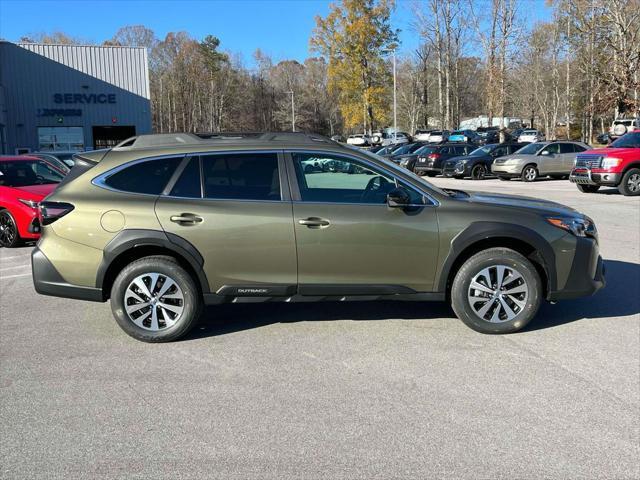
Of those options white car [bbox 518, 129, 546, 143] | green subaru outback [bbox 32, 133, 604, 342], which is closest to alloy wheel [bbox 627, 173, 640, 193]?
green subaru outback [bbox 32, 133, 604, 342]

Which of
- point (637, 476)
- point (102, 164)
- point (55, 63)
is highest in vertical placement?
point (55, 63)

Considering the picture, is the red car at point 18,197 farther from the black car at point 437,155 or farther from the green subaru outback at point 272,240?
the black car at point 437,155

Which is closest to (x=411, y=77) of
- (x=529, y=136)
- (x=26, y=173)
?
(x=529, y=136)

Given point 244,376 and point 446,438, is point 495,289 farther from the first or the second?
point 244,376

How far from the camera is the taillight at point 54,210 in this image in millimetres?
4961

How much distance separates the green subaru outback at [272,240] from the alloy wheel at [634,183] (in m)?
13.2

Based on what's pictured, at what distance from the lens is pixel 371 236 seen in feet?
16.3

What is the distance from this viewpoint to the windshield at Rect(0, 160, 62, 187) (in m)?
10.4

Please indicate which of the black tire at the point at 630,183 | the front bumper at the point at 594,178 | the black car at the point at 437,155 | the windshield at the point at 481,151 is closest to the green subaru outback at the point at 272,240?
the front bumper at the point at 594,178

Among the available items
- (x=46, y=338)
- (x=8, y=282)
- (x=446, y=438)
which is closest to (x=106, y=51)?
(x=8, y=282)

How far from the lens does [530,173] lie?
24219mm

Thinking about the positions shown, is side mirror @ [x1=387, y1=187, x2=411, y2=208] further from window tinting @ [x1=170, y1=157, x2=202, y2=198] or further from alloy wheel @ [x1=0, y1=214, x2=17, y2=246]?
alloy wheel @ [x1=0, y1=214, x2=17, y2=246]

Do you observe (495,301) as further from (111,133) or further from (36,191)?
(111,133)

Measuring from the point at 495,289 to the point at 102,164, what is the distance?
12.1ft
